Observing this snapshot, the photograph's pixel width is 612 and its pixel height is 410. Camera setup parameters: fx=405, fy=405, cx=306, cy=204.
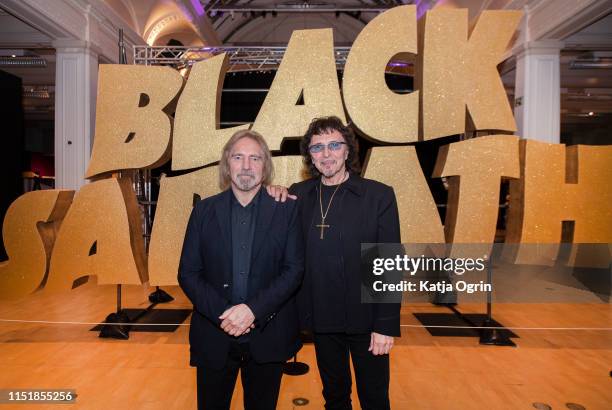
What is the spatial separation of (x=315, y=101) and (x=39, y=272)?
106 inches

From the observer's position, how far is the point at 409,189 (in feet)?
11.1

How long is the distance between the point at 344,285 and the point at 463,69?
7.98 ft

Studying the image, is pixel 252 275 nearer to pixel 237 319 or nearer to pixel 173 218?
pixel 237 319

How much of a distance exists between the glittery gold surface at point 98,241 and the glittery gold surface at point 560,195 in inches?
128

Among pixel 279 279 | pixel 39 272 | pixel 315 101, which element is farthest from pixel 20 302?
pixel 279 279

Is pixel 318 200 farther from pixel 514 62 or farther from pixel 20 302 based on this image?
pixel 514 62

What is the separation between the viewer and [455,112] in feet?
10.9

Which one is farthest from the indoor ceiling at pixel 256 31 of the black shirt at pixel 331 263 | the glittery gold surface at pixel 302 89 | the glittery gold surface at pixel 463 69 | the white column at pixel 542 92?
the black shirt at pixel 331 263

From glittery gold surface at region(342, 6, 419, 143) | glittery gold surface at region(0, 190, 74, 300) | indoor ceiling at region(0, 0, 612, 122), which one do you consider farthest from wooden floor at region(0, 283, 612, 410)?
indoor ceiling at region(0, 0, 612, 122)

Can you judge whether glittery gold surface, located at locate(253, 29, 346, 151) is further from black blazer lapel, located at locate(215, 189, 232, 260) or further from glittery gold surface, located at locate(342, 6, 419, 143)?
black blazer lapel, located at locate(215, 189, 232, 260)

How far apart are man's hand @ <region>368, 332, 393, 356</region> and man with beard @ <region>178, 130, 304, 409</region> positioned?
1.06 feet

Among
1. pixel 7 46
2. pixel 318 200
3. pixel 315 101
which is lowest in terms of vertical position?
pixel 318 200

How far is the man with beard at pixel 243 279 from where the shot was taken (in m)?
1.51

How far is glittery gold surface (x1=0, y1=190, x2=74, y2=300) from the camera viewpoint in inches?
131
